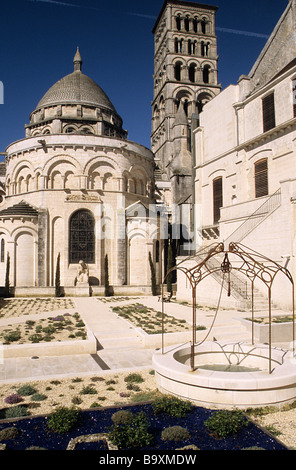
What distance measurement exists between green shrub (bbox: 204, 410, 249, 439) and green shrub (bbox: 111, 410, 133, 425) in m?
1.42

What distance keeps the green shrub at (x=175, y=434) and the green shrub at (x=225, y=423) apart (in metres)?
0.46

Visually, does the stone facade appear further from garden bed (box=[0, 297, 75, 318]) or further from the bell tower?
the bell tower

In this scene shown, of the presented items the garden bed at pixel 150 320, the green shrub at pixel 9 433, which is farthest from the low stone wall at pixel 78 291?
the green shrub at pixel 9 433

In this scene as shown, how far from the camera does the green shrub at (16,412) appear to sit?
7.38 metres

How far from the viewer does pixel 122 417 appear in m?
6.88

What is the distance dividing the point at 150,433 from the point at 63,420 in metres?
1.60

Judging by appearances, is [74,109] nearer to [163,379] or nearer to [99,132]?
[99,132]

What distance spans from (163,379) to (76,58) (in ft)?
172

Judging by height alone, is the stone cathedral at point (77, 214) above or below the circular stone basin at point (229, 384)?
above

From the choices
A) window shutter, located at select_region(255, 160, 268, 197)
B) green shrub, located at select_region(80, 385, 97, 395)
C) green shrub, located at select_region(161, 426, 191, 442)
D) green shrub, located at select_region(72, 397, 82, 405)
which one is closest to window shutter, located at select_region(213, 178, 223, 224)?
window shutter, located at select_region(255, 160, 268, 197)

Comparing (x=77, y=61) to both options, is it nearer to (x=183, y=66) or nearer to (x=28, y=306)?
(x=183, y=66)

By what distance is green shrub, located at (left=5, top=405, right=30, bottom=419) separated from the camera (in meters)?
7.38

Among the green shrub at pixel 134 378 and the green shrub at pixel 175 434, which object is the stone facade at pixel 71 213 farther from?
the green shrub at pixel 175 434

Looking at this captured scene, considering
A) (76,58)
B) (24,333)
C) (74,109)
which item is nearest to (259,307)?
(24,333)
